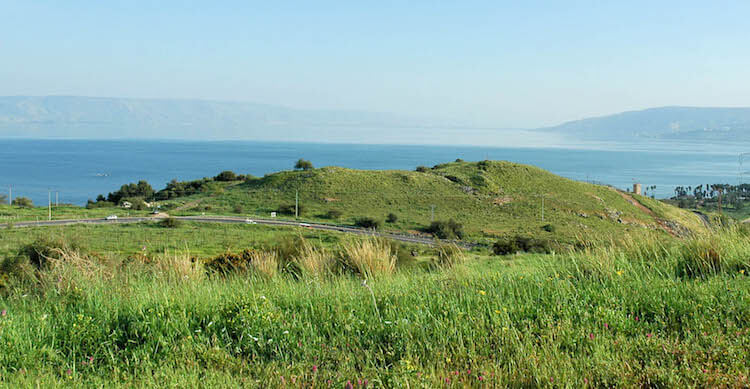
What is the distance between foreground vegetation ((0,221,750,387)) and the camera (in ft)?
12.7

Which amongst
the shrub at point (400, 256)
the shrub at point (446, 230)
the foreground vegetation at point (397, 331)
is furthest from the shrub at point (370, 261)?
the shrub at point (446, 230)

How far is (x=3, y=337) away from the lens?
4.62 meters

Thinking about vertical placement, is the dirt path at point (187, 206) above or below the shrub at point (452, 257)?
below

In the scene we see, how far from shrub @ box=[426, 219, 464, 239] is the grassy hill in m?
1.13

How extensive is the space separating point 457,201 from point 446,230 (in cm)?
1943

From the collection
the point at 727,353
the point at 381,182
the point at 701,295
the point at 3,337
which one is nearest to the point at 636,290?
the point at 701,295

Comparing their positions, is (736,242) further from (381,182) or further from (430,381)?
(381,182)

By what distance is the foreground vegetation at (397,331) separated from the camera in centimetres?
386

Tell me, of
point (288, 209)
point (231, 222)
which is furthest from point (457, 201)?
point (231, 222)

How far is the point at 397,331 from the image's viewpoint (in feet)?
15.1

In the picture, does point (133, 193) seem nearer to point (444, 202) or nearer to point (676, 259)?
point (444, 202)

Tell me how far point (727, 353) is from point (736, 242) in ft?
12.7

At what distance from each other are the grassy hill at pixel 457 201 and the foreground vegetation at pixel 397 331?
40663 millimetres

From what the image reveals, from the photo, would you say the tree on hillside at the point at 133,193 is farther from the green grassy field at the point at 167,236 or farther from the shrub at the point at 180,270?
the shrub at the point at 180,270
